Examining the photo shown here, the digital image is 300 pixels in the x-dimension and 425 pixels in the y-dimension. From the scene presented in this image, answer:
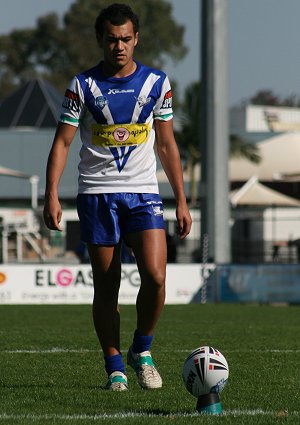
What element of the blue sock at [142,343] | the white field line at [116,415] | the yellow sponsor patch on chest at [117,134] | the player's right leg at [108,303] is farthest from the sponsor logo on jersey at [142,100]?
the white field line at [116,415]

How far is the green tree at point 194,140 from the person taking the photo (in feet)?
171

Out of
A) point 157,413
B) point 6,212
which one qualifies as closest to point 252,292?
point 157,413

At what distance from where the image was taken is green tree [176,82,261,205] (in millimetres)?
52031

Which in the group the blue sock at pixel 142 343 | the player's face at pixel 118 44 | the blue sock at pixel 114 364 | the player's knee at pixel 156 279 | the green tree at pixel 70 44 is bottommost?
the blue sock at pixel 114 364

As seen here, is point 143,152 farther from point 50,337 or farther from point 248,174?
point 248,174

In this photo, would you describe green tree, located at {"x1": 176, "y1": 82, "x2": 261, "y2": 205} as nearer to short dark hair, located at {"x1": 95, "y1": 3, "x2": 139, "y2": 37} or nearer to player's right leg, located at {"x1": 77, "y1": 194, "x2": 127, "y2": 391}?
player's right leg, located at {"x1": 77, "y1": 194, "x2": 127, "y2": 391}

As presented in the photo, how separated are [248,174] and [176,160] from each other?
45.5 metres

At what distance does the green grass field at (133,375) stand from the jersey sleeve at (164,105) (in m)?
1.62

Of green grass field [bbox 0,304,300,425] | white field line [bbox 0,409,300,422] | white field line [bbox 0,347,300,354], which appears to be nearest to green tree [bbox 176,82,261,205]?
green grass field [bbox 0,304,300,425]

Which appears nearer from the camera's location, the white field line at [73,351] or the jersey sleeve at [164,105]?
the jersey sleeve at [164,105]

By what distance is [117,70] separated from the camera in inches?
281

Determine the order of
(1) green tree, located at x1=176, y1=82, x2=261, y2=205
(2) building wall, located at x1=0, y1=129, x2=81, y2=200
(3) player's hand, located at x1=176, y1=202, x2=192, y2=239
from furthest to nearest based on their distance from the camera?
(1) green tree, located at x1=176, y1=82, x2=261, y2=205
(2) building wall, located at x1=0, y1=129, x2=81, y2=200
(3) player's hand, located at x1=176, y1=202, x2=192, y2=239

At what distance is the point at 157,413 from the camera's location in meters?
6.16

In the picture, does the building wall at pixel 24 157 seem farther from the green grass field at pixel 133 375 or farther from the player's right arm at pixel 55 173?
the player's right arm at pixel 55 173
